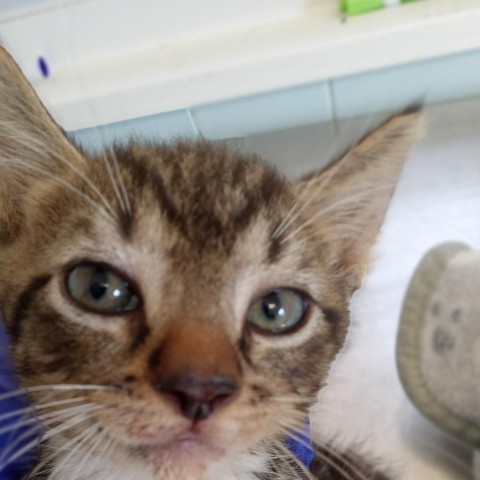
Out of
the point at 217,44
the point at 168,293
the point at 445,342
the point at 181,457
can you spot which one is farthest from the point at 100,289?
the point at 445,342

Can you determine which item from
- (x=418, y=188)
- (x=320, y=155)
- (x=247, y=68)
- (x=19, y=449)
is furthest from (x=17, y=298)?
(x=418, y=188)

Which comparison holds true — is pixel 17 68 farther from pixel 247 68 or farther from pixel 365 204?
pixel 247 68

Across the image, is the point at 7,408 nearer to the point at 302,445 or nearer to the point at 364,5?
the point at 302,445

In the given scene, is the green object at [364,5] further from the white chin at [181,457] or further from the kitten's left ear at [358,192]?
the white chin at [181,457]

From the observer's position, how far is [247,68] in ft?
4.68

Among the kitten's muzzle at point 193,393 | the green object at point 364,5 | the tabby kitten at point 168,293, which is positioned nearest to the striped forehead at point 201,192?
the tabby kitten at point 168,293

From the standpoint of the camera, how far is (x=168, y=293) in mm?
653

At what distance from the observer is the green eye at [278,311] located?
71 cm

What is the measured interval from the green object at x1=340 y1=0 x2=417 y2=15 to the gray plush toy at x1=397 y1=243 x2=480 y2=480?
0.55m

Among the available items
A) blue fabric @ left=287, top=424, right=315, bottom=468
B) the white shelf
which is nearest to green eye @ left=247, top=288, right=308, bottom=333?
blue fabric @ left=287, top=424, right=315, bottom=468

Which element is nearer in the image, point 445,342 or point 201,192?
point 201,192

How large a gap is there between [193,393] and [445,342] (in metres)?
1.05

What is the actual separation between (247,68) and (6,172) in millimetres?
769

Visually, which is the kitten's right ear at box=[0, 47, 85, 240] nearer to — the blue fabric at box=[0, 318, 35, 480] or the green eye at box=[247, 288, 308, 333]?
the blue fabric at box=[0, 318, 35, 480]
